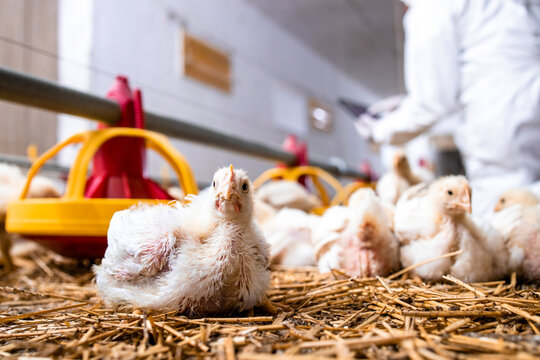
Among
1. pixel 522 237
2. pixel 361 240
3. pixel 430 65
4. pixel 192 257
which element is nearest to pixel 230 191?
pixel 192 257

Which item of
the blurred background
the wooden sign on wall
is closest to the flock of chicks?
the blurred background

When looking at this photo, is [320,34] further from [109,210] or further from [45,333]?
[45,333]

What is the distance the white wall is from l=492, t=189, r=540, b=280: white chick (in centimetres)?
83

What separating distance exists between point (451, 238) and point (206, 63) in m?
2.85

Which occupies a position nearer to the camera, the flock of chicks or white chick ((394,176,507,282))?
the flock of chicks

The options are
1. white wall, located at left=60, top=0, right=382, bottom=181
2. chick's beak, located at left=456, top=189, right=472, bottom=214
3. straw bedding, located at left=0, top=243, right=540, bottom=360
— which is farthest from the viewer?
white wall, located at left=60, top=0, right=382, bottom=181

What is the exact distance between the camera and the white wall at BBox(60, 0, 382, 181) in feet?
7.52

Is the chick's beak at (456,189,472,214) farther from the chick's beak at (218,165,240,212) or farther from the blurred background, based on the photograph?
the blurred background

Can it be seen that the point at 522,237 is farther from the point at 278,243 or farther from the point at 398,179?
the point at 398,179

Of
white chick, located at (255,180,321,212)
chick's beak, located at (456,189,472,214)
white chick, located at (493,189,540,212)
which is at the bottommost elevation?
chick's beak, located at (456,189,472,214)

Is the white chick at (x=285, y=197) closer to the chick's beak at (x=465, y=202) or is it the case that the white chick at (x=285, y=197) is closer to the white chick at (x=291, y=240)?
the white chick at (x=291, y=240)

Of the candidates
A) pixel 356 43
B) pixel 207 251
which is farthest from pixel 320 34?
pixel 207 251

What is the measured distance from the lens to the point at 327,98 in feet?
19.5

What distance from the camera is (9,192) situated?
1.51m
